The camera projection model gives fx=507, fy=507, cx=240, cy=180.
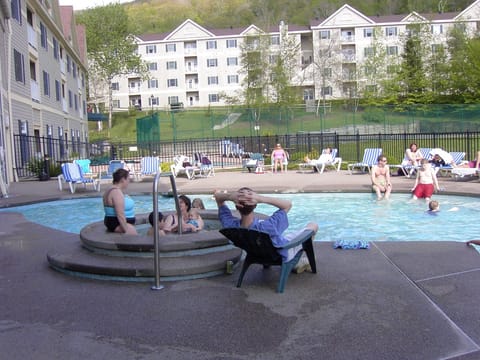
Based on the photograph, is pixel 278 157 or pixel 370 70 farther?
pixel 370 70

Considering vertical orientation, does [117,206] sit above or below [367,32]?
below

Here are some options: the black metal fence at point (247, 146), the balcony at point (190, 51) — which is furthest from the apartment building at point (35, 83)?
the balcony at point (190, 51)

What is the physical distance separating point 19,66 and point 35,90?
3026mm

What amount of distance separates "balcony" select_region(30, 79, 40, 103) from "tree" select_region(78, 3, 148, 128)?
37131 millimetres

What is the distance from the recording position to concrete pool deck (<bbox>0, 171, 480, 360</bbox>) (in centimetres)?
365

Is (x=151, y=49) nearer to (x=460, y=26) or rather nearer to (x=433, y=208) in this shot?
(x=460, y=26)

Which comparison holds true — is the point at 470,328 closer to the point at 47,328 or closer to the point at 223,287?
the point at 223,287

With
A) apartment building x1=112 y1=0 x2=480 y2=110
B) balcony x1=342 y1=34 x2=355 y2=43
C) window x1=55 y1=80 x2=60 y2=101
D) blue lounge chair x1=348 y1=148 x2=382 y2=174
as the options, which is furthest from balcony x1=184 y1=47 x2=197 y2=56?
blue lounge chair x1=348 y1=148 x2=382 y2=174

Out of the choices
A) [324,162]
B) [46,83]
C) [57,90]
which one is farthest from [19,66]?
[324,162]

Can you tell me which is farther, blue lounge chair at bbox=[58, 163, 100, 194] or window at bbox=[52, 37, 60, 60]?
window at bbox=[52, 37, 60, 60]

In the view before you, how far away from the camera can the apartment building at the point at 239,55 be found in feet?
200

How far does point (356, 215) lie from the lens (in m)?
11.5

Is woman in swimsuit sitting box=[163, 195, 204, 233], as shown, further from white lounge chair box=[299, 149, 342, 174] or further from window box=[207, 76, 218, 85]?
window box=[207, 76, 218, 85]

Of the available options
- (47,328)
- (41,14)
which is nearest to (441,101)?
(41,14)
